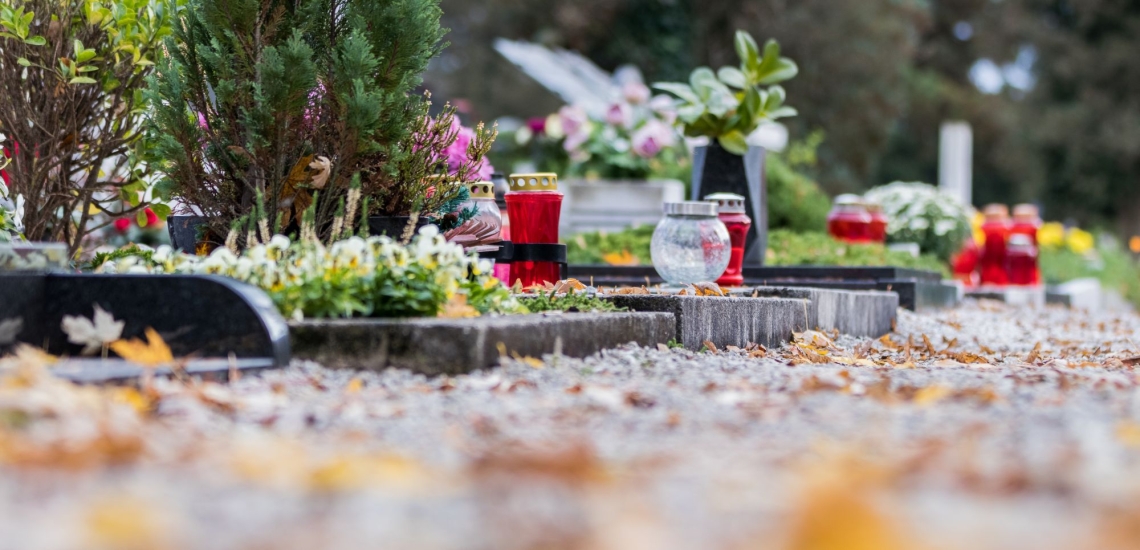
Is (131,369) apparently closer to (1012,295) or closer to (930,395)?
(930,395)

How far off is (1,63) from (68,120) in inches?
13.5

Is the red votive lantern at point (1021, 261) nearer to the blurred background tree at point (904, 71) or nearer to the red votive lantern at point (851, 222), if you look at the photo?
the red votive lantern at point (851, 222)

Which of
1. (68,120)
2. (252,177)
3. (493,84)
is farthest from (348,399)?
(493,84)

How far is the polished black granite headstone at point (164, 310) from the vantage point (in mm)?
3225

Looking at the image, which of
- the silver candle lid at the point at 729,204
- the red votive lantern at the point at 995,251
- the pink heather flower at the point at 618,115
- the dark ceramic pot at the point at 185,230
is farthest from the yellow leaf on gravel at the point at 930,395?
the red votive lantern at the point at 995,251

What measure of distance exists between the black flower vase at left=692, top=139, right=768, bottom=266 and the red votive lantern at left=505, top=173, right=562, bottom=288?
104 inches

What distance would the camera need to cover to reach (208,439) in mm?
2346

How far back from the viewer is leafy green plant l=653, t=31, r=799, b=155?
23.7 ft

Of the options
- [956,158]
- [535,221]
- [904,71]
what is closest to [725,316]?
[535,221]

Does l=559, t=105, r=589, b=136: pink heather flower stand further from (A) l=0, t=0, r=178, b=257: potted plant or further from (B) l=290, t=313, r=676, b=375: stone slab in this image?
(B) l=290, t=313, r=676, b=375: stone slab

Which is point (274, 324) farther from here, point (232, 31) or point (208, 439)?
point (232, 31)

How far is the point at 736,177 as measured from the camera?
7512 millimetres

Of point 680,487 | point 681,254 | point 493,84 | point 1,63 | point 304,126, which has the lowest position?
point 680,487

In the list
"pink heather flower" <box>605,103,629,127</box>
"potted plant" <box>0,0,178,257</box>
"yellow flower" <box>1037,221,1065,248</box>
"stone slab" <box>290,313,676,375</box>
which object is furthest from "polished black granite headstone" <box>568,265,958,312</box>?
"yellow flower" <box>1037,221,1065,248</box>
